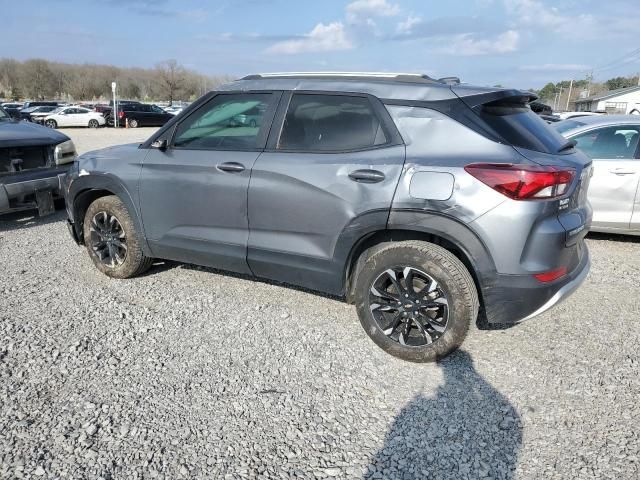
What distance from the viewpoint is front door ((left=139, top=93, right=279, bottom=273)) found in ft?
11.8

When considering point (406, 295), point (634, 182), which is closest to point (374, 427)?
point (406, 295)

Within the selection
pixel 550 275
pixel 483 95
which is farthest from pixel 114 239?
pixel 550 275

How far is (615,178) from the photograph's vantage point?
5539 mm

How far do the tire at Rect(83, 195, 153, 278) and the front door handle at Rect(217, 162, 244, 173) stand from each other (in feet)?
3.71

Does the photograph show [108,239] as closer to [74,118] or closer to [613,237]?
[613,237]

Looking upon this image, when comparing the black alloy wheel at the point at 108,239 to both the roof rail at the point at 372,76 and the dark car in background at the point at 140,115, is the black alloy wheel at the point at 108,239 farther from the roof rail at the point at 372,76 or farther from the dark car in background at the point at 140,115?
the dark car in background at the point at 140,115

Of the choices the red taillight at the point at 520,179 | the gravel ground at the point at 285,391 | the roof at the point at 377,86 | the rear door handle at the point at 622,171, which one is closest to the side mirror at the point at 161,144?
the roof at the point at 377,86

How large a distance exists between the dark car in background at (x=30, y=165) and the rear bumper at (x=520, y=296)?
17.3ft

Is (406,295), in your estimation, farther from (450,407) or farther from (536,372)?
(536,372)

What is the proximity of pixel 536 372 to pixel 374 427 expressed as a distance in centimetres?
122

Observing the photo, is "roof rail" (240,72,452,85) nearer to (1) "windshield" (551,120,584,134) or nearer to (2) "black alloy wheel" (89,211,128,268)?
(2) "black alloy wheel" (89,211,128,268)

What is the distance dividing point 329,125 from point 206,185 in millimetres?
1040

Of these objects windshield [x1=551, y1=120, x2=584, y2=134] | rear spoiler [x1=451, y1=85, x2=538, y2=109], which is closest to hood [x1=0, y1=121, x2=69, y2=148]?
rear spoiler [x1=451, y1=85, x2=538, y2=109]

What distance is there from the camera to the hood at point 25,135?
5.79 m
